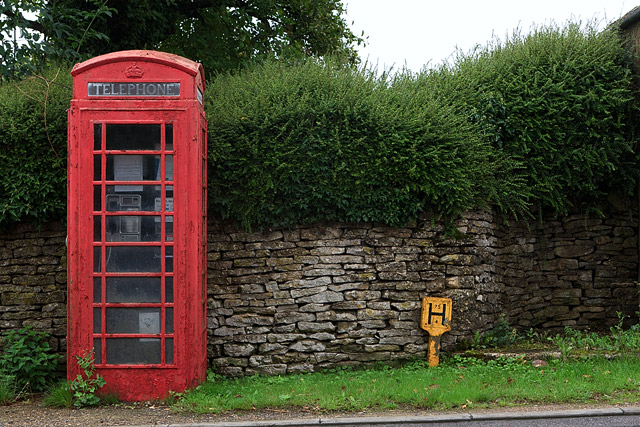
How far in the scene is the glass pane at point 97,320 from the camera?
6180 millimetres

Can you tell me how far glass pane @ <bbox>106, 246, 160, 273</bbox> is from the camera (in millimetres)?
6188

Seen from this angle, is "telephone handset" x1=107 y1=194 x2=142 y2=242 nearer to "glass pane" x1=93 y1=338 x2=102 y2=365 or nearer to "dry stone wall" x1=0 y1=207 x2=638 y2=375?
"glass pane" x1=93 y1=338 x2=102 y2=365

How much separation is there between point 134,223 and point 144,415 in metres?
1.87

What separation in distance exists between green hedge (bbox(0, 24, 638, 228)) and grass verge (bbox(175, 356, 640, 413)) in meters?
1.88

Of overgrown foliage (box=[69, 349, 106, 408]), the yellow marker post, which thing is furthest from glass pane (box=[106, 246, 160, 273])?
the yellow marker post

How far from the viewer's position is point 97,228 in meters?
6.18

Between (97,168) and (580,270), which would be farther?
(580,270)

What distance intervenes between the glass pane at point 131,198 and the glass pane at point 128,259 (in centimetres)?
40

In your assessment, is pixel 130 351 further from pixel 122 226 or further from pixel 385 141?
pixel 385 141

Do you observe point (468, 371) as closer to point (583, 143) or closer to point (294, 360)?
point (294, 360)

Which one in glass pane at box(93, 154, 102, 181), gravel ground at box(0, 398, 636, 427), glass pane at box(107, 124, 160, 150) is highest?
glass pane at box(107, 124, 160, 150)

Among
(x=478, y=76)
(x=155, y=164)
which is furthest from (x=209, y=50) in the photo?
(x=155, y=164)

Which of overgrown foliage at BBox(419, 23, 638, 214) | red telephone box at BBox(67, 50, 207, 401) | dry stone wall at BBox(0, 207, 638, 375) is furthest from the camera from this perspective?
overgrown foliage at BBox(419, 23, 638, 214)

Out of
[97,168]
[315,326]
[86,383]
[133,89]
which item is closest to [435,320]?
[315,326]
